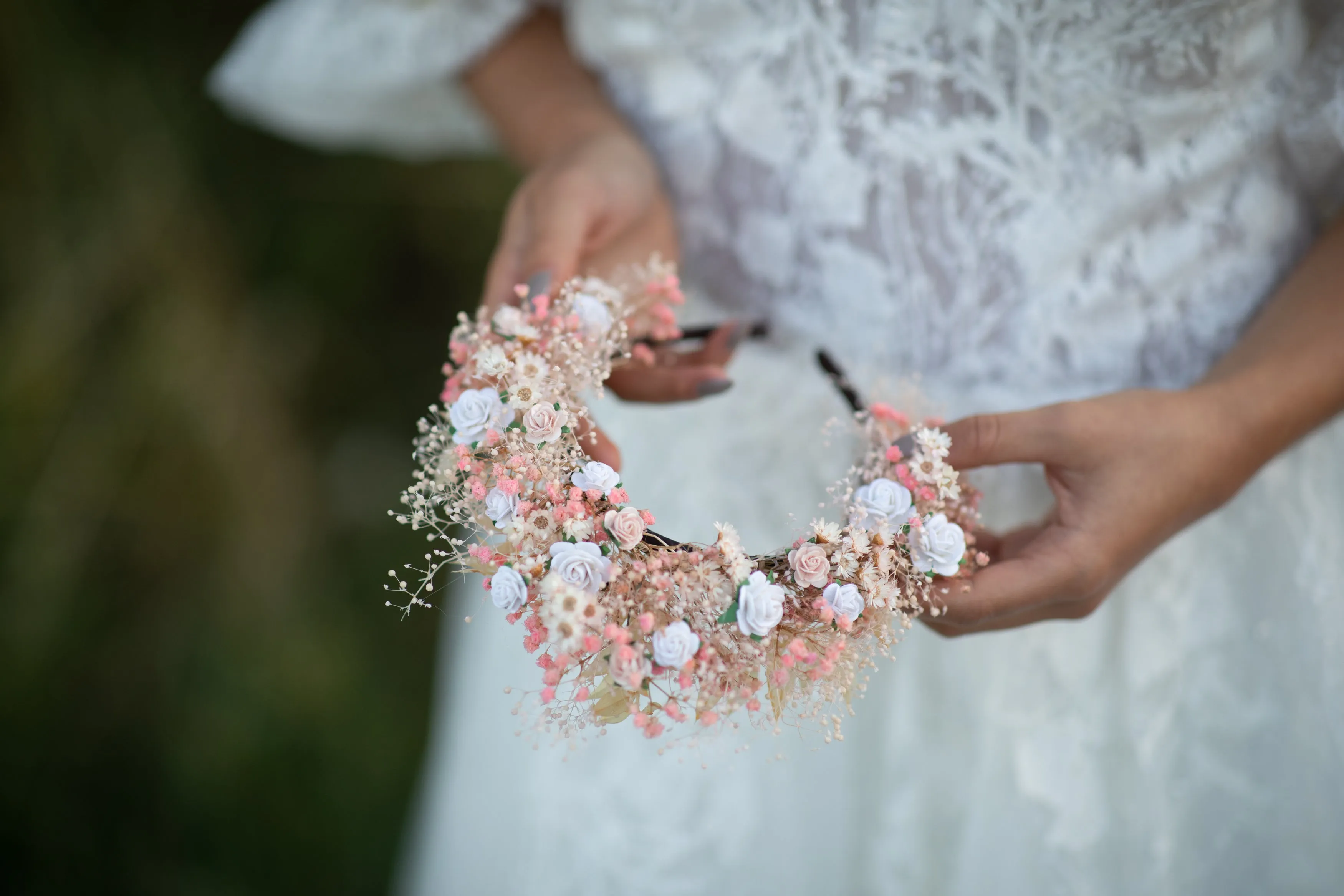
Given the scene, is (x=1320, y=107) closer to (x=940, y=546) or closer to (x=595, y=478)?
(x=940, y=546)

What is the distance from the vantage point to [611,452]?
3.23 feet

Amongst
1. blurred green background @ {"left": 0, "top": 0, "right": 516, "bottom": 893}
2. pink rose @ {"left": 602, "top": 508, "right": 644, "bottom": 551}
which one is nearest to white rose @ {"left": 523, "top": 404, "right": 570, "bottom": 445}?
pink rose @ {"left": 602, "top": 508, "right": 644, "bottom": 551}

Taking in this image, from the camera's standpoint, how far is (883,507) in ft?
2.98

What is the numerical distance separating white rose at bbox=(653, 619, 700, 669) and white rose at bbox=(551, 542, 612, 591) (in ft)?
0.25

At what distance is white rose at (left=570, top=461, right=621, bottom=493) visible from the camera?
0.87 m

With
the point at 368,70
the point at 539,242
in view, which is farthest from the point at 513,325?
the point at 368,70

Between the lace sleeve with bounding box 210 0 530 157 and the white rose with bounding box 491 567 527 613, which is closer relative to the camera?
the white rose with bounding box 491 567 527 613

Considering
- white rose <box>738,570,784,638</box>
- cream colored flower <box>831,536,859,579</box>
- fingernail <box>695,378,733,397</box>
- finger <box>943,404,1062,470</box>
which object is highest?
fingernail <box>695,378,733,397</box>

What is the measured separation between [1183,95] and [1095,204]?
0.52 ft

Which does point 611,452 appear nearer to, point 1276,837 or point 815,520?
point 815,520

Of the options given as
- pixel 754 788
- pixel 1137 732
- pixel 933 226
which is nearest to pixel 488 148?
pixel 933 226

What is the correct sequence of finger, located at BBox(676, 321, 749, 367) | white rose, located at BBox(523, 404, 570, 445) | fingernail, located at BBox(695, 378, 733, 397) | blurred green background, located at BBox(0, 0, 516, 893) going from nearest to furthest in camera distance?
white rose, located at BBox(523, 404, 570, 445)
fingernail, located at BBox(695, 378, 733, 397)
finger, located at BBox(676, 321, 749, 367)
blurred green background, located at BBox(0, 0, 516, 893)

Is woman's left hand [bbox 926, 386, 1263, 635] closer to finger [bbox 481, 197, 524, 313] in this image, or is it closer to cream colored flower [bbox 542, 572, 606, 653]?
cream colored flower [bbox 542, 572, 606, 653]

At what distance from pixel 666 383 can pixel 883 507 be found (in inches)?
14.4
